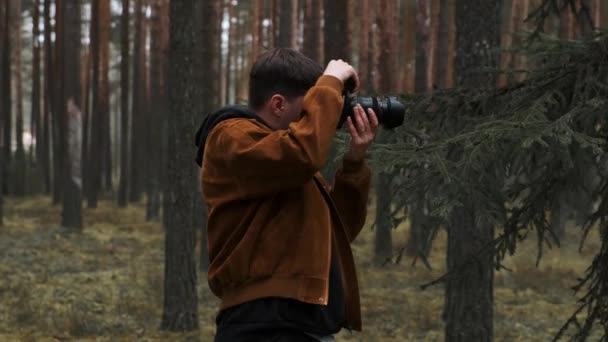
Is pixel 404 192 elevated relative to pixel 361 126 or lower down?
lower down

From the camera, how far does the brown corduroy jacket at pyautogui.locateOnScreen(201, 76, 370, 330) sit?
230cm

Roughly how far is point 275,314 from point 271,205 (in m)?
0.33

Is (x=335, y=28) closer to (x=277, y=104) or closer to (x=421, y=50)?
(x=421, y=50)

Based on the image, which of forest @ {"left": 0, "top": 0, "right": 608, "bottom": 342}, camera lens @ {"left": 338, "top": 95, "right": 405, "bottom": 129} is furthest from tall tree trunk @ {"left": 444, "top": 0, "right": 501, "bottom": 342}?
camera lens @ {"left": 338, "top": 95, "right": 405, "bottom": 129}

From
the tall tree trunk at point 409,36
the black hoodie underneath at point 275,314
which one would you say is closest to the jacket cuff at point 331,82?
the black hoodie underneath at point 275,314

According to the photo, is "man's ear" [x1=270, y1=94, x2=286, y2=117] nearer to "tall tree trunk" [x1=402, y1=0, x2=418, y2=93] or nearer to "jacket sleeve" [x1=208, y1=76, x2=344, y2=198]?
"jacket sleeve" [x1=208, y1=76, x2=344, y2=198]

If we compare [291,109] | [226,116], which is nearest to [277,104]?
[291,109]

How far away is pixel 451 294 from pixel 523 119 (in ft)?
11.5

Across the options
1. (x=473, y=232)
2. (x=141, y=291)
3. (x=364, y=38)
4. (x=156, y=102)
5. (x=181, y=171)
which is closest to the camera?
(x=473, y=232)

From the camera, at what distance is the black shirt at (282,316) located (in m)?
2.38

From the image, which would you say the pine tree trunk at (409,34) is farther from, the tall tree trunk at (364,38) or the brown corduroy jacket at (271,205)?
the brown corduroy jacket at (271,205)

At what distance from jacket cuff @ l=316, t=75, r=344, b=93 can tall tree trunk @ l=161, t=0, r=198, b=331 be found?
6.70 meters

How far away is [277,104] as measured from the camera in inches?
97.7

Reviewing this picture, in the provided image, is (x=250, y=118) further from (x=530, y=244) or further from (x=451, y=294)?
(x=530, y=244)
